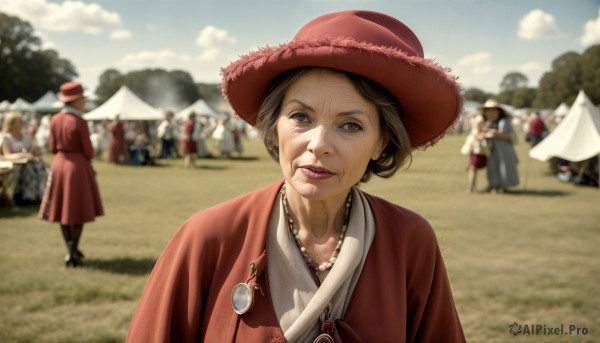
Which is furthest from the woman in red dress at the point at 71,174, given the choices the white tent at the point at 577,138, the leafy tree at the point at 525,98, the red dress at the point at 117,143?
the leafy tree at the point at 525,98

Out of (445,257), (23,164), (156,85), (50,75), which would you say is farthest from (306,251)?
(156,85)

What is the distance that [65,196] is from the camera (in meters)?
6.40

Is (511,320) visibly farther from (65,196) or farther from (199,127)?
(199,127)

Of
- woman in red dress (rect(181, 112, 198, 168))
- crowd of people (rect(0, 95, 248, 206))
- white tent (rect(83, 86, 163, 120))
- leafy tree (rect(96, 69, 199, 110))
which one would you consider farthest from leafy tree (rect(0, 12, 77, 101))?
woman in red dress (rect(181, 112, 198, 168))

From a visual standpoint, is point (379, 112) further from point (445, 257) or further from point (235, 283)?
point (445, 257)

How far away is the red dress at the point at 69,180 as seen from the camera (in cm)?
638

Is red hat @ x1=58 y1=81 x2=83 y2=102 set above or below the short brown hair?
above

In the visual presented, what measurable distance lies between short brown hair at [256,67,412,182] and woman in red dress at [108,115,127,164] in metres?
18.8

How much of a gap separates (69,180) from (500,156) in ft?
32.4

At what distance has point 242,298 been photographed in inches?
67.2

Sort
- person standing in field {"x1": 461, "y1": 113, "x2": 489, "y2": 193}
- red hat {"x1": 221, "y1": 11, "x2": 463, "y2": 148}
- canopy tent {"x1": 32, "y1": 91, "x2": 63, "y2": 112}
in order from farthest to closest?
1. canopy tent {"x1": 32, "y1": 91, "x2": 63, "y2": 112}
2. person standing in field {"x1": 461, "y1": 113, "x2": 489, "y2": 193}
3. red hat {"x1": 221, "y1": 11, "x2": 463, "y2": 148}

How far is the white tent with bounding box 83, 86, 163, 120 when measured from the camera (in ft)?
71.1

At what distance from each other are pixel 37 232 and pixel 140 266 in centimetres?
303

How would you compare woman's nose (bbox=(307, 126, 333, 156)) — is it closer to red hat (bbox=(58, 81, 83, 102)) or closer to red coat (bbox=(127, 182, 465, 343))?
red coat (bbox=(127, 182, 465, 343))
